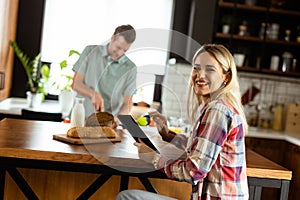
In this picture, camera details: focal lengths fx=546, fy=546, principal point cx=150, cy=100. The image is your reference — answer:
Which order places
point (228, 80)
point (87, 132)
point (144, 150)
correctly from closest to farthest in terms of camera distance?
point (228, 80) < point (144, 150) < point (87, 132)

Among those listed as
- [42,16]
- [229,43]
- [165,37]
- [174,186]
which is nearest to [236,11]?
[229,43]

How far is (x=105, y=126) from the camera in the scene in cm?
325

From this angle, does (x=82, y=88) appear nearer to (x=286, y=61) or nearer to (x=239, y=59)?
(x=239, y=59)

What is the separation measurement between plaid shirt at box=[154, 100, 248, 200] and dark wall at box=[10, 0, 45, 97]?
Answer: 13.4 ft

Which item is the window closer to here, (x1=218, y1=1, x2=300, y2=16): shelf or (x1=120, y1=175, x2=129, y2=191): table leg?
(x1=218, y1=1, x2=300, y2=16): shelf

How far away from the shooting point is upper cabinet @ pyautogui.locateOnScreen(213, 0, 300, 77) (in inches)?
239

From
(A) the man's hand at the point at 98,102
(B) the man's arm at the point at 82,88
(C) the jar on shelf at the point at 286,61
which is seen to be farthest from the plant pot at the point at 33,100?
(C) the jar on shelf at the point at 286,61

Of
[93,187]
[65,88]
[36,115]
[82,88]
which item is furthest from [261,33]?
[93,187]

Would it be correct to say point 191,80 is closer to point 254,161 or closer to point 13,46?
point 254,161

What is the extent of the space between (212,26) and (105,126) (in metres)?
3.05

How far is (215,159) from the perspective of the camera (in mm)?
2318

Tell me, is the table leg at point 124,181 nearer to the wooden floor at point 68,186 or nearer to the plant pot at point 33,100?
the wooden floor at point 68,186

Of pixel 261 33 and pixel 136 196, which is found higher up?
pixel 261 33

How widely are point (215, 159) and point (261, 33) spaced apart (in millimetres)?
4054
